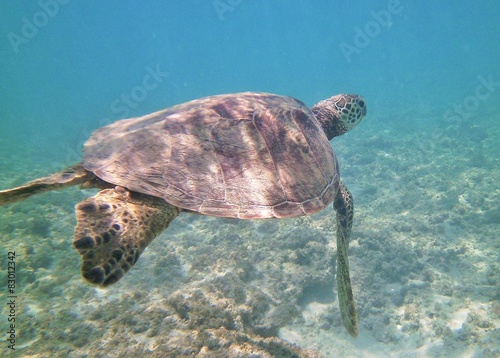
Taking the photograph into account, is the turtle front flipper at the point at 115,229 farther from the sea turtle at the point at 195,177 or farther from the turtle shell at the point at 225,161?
the turtle shell at the point at 225,161

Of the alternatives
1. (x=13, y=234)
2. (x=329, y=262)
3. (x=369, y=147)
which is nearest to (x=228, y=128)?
(x=329, y=262)

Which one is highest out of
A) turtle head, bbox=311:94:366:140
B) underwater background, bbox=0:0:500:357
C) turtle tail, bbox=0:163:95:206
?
turtle tail, bbox=0:163:95:206

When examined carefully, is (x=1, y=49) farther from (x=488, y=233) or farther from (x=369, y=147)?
(x=488, y=233)

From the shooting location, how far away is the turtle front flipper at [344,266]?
11.2 ft

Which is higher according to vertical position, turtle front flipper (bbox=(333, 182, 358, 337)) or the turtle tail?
the turtle tail

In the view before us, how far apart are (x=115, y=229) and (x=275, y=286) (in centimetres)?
415

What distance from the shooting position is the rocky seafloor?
364cm

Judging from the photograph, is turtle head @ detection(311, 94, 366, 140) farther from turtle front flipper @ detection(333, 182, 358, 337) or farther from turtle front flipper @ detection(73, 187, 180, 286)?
turtle front flipper @ detection(73, 187, 180, 286)

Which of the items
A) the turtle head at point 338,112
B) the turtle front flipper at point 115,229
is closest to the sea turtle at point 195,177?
the turtle front flipper at point 115,229

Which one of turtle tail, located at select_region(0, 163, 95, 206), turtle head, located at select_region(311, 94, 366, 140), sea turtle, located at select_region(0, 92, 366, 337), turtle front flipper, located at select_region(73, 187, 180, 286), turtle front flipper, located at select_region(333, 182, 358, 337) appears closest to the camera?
turtle front flipper, located at select_region(73, 187, 180, 286)

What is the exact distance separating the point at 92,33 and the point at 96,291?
401 feet

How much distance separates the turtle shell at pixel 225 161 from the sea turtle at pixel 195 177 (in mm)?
10

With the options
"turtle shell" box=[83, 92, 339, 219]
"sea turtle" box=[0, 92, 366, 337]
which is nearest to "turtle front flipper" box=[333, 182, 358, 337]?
"sea turtle" box=[0, 92, 366, 337]

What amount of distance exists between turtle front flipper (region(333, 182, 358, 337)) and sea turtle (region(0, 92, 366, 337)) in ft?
0.05
